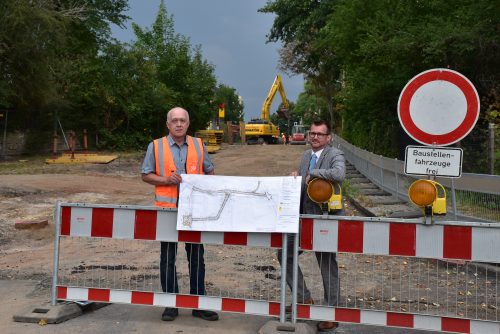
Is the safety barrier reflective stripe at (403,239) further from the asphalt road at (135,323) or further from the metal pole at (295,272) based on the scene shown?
the asphalt road at (135,323)

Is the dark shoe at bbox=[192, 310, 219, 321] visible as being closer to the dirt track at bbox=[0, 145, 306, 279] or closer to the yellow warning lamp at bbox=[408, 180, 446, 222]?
the yellow warning lamp at bbox=[408, 180, 446, 222]

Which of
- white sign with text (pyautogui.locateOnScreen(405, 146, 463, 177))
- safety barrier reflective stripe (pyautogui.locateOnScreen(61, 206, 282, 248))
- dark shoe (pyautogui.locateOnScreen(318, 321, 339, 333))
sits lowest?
dark shoe (pyautogui.locateOnScreen(318, 321, 339, 333))

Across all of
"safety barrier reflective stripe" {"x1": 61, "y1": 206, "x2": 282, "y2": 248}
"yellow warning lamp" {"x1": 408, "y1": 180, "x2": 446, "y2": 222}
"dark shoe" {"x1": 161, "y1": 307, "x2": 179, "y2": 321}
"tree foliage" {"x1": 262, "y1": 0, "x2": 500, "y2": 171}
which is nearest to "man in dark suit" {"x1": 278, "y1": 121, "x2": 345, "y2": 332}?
"safety barrier reflective stripe" {"x1": 61, "y1": 206, "x2": 282, "y2": 248}

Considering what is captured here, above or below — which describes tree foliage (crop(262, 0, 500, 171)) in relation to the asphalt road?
above

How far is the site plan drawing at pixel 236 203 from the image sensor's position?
488 centimetres

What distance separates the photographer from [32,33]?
2316 centimetres

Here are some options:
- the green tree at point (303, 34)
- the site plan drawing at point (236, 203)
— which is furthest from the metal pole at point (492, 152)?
the green tree at point (303, 34)

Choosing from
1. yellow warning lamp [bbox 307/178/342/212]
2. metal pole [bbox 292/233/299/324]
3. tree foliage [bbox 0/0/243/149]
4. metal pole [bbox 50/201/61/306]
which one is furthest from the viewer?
tree foliage [bbox 0/0/243/149]

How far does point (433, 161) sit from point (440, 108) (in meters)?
0.52

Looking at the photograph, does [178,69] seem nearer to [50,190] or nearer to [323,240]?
[50,190]

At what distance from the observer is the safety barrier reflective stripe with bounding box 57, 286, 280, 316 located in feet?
16.2

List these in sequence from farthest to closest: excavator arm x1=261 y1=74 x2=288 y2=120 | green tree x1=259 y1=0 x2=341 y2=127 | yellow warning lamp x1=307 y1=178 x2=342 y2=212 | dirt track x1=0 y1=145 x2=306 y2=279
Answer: excavator arm x1=261 y1=74 x2=288 y2=120 < green tree x1=259 y1=0 x2=341 y2=127 < dirt track x1=0 y1=145 x2=306 y2=279 < yellow warning lamp x1=307 y1=178 x2=342 y2=212

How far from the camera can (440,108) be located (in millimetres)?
5098

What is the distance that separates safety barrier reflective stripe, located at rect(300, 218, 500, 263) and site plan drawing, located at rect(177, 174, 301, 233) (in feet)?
0.85
